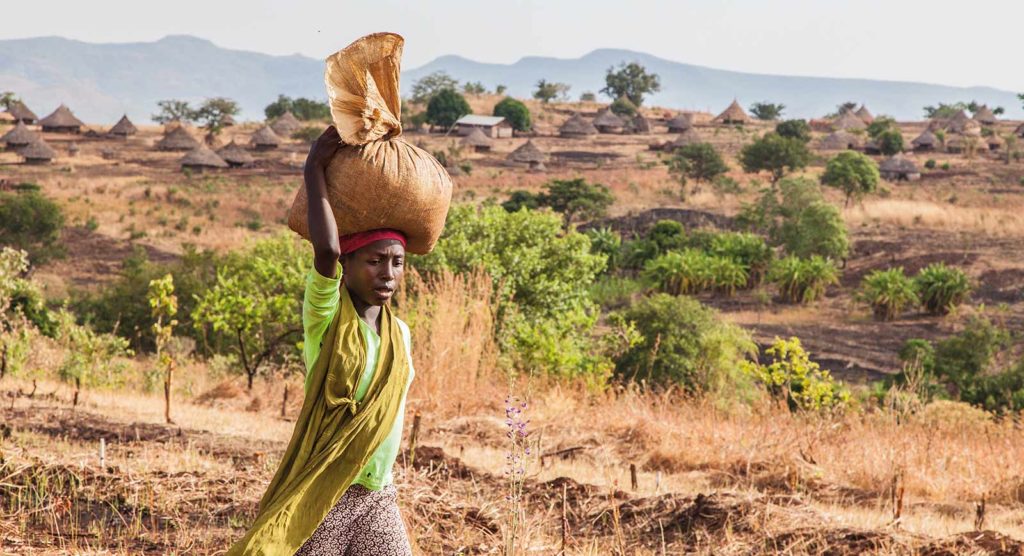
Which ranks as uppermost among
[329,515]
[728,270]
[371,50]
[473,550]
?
[371,50]

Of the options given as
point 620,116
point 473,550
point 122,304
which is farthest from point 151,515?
point 620,116

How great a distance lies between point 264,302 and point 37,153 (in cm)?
3749

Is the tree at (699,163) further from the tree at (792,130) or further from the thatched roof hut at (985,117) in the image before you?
the thatched roof hut at (985,117)

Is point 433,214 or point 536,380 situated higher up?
point 433,214

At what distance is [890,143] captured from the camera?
48125mm

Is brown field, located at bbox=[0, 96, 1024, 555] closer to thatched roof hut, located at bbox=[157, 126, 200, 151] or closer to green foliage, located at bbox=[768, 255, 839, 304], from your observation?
green foliage, located at bbox=[768, 255, 839, 304]

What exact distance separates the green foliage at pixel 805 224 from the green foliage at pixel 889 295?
252cm

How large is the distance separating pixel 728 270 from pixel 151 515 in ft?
63.1

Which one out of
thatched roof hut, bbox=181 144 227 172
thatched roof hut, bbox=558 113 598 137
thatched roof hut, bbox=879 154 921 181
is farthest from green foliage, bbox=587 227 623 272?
thatched roof hut, bbox=558 113 598 137

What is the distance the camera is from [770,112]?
7644cm

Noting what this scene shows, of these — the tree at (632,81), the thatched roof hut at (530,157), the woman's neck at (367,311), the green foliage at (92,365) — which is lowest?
the green foliage at (92,365)

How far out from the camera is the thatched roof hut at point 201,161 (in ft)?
139

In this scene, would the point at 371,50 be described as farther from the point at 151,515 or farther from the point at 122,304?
the point at 122,304

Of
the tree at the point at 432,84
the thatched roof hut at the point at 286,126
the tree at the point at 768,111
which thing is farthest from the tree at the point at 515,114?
the tree at the point at 768,111
